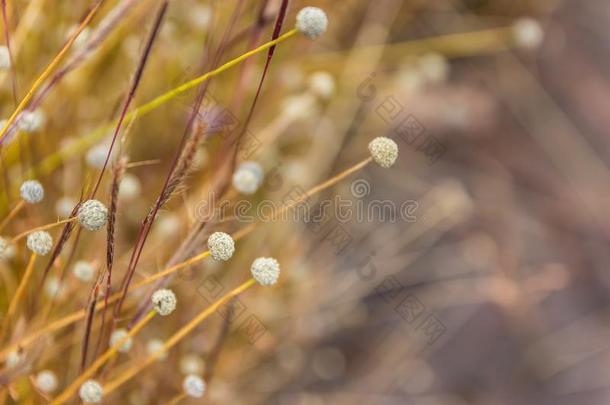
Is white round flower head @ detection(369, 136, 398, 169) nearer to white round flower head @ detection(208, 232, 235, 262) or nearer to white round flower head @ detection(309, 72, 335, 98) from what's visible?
white round flower head @ detection(208, 232, 235, 262)

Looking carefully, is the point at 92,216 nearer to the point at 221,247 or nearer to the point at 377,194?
the point at 221,247

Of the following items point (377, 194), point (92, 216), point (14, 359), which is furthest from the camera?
point (377, 194)

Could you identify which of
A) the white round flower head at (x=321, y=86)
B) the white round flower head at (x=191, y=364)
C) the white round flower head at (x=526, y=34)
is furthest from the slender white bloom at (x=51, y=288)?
the white round flower head at (x=526, y=34)

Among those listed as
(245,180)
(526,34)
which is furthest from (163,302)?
(526,34)

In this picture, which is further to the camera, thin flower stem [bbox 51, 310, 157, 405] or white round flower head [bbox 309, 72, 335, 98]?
white round flower head [bbox 309, 72, 335, 98]

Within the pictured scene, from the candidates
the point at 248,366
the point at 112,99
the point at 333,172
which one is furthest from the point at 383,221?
the point at 112,99

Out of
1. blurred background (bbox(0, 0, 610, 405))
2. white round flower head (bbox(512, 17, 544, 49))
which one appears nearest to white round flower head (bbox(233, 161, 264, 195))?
blurred background (bbox(0, 0, 610, 405))

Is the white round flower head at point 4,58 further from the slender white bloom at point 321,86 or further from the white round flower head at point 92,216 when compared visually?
the slender white bloom at point 321,86
